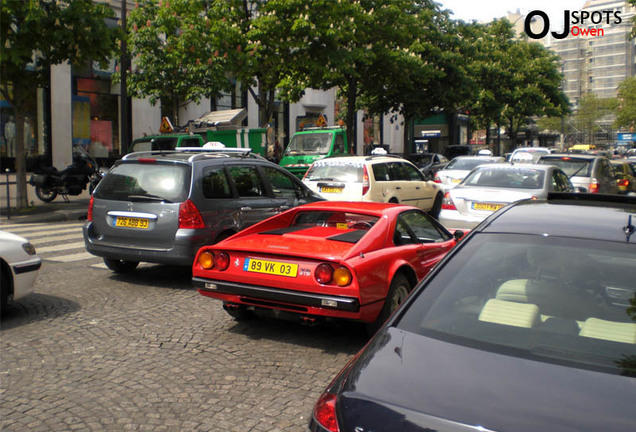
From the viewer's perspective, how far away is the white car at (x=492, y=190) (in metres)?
11.2

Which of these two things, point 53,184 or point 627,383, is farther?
point 53,184

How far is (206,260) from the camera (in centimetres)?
595

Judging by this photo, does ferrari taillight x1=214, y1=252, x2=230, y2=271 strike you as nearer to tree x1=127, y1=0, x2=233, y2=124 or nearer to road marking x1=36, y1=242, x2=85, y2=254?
road marking x1=36, y1=242, x2=85, y2=254

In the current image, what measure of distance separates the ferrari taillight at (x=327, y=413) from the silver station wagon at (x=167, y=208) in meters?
5.57

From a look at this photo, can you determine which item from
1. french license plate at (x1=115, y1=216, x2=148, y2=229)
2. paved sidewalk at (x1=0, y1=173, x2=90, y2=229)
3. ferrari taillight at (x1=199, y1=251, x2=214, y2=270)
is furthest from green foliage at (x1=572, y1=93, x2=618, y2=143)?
ferrari taillight at (x1=199, y1=251, x2=214, y2=270)

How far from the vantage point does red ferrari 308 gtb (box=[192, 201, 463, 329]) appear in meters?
5.35

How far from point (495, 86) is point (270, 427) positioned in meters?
44.1

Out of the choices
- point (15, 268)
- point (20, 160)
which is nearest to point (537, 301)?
point (15, 268)

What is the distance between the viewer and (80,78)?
87.2 ft

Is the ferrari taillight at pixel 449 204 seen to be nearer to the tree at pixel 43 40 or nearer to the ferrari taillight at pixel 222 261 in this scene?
the ferrari taillight at pixel 222 261

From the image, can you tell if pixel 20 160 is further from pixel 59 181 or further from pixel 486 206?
pixel 486 206

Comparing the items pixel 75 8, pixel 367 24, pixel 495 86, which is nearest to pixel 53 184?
pixel 75 8

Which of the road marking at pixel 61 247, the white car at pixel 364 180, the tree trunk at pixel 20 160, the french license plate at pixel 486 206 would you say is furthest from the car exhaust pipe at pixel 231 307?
the tree trunk at pixel 20 160

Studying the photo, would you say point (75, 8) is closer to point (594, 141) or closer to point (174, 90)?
point (174, 90)
